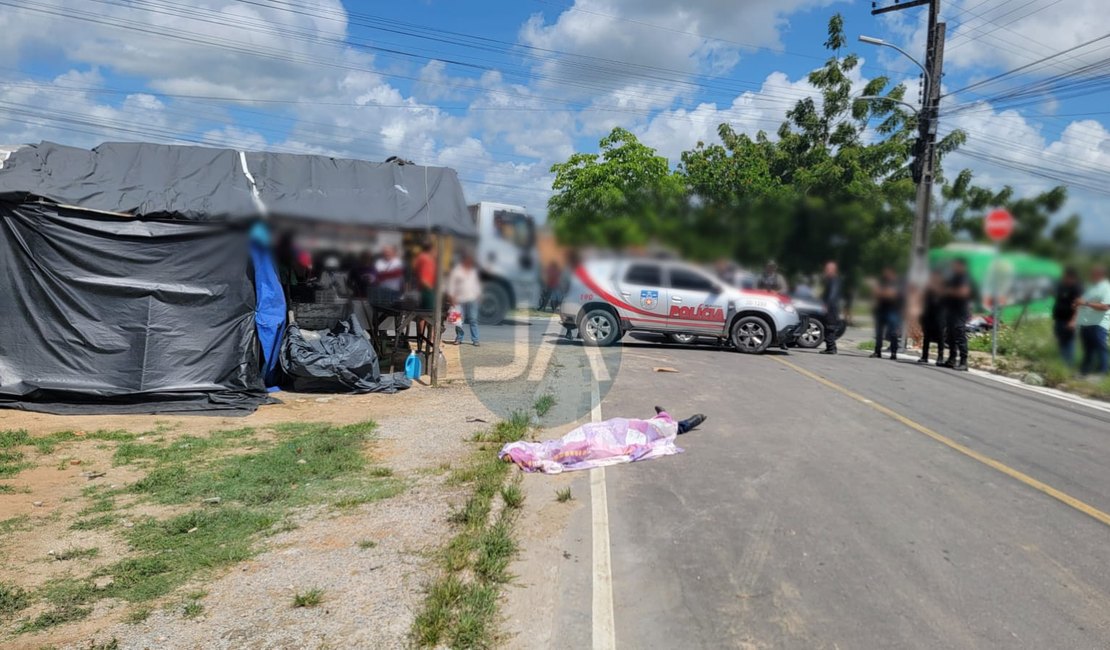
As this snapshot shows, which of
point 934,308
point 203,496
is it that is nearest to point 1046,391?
point 934,308

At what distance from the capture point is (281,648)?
340 cm

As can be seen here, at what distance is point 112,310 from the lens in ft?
28.1

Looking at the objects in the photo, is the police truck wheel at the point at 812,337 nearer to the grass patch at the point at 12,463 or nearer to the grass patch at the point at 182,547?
the grass patch at the point at 182,547

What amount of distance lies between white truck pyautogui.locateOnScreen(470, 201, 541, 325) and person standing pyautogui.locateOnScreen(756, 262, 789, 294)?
1862mm

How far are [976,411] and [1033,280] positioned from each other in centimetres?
397

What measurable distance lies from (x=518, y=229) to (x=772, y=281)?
2162mm

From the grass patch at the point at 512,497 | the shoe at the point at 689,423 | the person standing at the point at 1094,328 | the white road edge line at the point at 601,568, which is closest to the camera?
the white road edge line at the point at 601,568

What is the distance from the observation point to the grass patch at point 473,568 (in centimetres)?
349

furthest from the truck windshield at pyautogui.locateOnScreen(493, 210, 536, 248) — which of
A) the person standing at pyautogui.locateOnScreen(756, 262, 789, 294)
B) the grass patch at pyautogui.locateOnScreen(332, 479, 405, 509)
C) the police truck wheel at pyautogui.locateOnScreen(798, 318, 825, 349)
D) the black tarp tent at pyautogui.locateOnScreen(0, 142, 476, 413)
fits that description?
the police truck wheel at pyautogui.locateOnScreen(798, 318, 825, 349)

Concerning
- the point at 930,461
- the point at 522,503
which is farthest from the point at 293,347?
the point at 930,461

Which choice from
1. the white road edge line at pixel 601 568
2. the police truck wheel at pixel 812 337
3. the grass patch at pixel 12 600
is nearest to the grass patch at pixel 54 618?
the grass patch at pixel 12 600

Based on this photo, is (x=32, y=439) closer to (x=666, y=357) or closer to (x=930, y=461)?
(x=930, y=461)

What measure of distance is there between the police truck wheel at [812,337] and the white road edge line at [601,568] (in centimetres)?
1017

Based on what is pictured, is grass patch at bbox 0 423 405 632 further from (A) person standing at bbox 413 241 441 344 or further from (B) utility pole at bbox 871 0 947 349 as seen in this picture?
(B) utility pole at bbox 871 0 947 349
